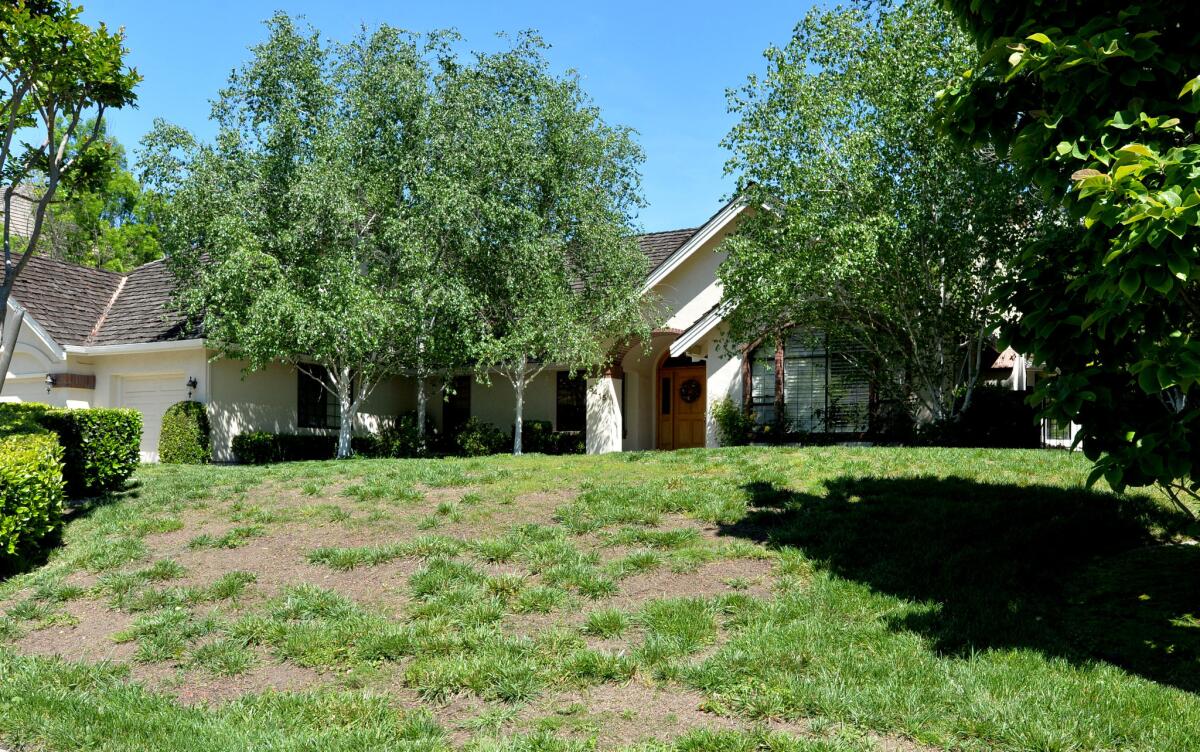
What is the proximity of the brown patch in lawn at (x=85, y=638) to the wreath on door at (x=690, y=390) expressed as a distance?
1666cm

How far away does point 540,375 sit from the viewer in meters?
24.2

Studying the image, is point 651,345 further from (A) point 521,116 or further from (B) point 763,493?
(B) point 763,493

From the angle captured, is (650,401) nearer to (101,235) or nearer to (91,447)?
(91,447)

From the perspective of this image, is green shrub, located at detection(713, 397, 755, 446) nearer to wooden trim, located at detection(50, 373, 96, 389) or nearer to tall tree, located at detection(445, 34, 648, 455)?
tall tree, located at detection(445, 34, 648, 455)

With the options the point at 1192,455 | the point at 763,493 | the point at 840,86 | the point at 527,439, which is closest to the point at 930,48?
the point at 840,86

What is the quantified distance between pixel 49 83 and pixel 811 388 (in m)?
14.9

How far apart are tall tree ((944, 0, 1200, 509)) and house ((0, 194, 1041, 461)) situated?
12.0m

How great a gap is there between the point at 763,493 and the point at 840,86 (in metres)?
8.39

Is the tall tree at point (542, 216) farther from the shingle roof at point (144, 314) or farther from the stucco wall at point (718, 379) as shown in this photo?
the shingle roof at point (144, 314)

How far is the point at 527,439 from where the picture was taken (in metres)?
23.5

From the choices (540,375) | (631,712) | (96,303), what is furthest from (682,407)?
(631,712)

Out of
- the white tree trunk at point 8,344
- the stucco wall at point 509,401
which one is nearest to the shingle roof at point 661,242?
the stucco wall at point 509,401

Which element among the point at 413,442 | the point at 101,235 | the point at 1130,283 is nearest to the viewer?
the point at 1130,283

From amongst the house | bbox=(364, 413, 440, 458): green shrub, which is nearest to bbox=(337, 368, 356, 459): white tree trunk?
bbox=(364, 413, 440, 458): green shrub
